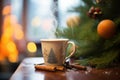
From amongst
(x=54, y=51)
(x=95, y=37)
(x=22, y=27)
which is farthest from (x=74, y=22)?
(x=22, y=27)

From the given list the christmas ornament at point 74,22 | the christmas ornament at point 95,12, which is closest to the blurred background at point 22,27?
the christmas ornament at point 74,22

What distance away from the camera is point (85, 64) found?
76cm

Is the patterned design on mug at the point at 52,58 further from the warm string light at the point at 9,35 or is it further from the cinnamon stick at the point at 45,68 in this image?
the warm string light at the point at 9,35

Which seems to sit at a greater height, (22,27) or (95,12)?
(95,12)

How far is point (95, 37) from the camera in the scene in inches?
32.0

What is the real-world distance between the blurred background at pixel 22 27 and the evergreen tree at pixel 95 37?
3.30 ft

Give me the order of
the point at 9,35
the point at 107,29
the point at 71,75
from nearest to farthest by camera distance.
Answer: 1. the point at 71,75
2. the point at 107,29
3. the point at 9,35

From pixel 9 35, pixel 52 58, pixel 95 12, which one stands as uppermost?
Result: pixel 95 12

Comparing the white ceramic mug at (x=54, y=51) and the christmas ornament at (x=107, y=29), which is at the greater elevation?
the christmas ornament at (x=107, y=29)

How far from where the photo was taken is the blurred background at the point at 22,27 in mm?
1910

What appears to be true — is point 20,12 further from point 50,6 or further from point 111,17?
point 111,17

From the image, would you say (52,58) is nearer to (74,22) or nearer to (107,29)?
(107,29)

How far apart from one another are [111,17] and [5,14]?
1.30m

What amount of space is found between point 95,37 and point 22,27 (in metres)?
1.23
